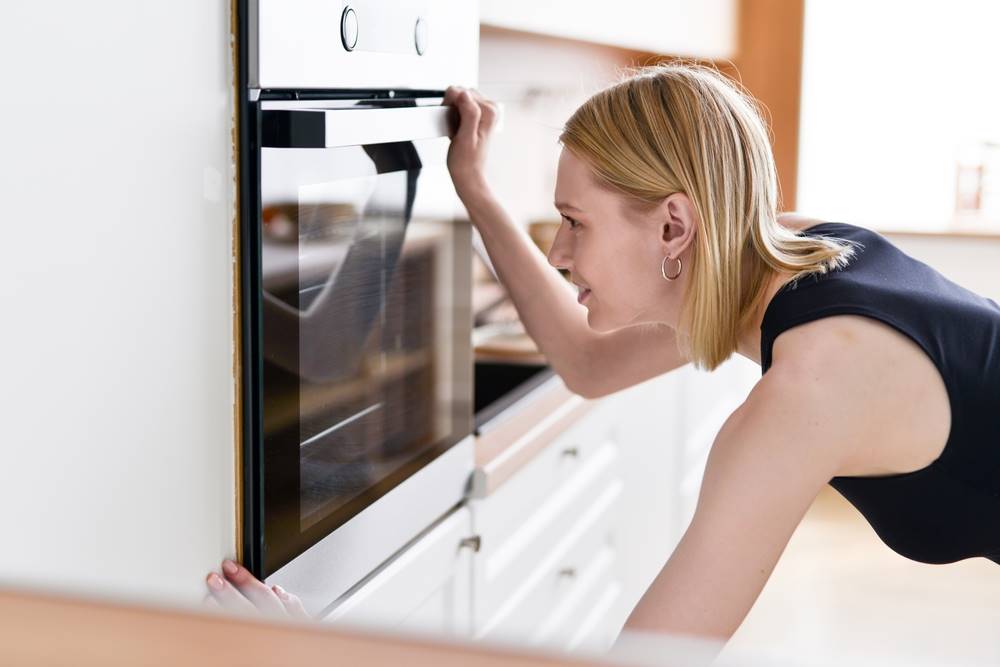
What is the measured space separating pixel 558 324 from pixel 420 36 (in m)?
0.49

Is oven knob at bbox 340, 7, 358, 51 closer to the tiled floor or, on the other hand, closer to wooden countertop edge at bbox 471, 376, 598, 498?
wooden countertop edge at bbox 471, 376, 598, 498

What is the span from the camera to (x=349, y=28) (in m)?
1.13

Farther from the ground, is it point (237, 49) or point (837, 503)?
point (237, 49)

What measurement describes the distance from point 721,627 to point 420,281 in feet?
2.03

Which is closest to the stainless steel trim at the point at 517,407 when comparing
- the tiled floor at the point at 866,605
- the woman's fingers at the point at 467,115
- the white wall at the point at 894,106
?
the woman's fingers at the point at 467,115

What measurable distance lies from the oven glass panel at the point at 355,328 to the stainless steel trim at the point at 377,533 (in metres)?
0.01

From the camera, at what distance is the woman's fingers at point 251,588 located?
100 centimetres

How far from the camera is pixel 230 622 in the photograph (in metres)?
0.27

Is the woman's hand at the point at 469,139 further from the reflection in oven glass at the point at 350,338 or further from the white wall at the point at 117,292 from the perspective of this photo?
the white wall at the point at 117,292

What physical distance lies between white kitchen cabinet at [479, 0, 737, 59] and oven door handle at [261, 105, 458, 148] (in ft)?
1.90

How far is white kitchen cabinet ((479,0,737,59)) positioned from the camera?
6.35 ft

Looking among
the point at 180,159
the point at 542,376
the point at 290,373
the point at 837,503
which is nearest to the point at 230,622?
the point at 180,159

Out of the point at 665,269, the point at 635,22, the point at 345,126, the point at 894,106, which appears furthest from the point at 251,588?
the point at 894,106

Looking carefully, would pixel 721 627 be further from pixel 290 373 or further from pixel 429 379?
pixel 429 379
